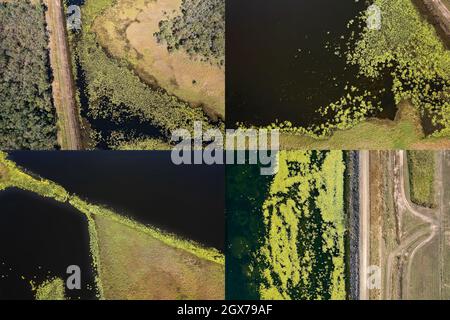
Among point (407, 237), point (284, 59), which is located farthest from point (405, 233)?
point (284, 59)

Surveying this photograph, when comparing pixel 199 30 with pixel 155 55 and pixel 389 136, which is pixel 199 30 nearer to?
pixel 155 55

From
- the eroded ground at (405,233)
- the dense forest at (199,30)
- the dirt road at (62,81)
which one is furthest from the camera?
the dirt road at (62,81)

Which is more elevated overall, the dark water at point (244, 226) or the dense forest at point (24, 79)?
the dense forest at point (24, 79)

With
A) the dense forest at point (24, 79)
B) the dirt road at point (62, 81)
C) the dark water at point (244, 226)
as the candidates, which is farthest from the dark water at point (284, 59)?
the dense forest at point (24, 79)

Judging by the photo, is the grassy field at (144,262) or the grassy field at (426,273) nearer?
the grassy field at (426,273)

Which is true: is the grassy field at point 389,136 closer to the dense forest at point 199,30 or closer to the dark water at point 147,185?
the dark water at point 147,185

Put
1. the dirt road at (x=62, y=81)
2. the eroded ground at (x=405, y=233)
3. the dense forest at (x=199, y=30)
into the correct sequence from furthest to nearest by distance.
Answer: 1. the dirt road at (x=62, y=81)
2. the dense forest at (x=199, y=30)
3. the eroded ground at (x=405, y=233)
